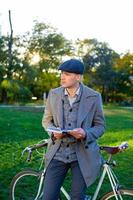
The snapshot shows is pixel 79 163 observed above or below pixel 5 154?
above

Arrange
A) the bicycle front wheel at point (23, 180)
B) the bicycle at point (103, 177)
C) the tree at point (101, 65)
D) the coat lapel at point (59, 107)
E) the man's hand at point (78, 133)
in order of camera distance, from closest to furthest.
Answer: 1. the man's hand at point (78, 133)
2. the coat lapel at point (59, 107)
3. the bicycle at point (103, 177)
4. the bicycle front wheel at point (23, 180)
5. the tree at point (101, 65)

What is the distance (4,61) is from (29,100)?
589 centimetres

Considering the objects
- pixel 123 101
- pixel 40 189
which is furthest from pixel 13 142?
pixel 123 101

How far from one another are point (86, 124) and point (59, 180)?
1.87ft

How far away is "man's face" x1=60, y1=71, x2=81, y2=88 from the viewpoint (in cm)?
429

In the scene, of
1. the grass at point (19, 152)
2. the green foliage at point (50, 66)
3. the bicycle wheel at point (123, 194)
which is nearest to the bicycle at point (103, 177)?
the bicycle wheel at point (123, 194)

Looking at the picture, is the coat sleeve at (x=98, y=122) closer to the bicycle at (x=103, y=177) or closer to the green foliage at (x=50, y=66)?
the bicycle at (x=103, y=177)

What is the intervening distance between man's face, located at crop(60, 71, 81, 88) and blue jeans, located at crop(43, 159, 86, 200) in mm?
703

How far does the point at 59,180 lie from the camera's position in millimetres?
4367

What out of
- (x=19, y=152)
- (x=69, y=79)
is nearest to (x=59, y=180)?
(x=69, y=79)

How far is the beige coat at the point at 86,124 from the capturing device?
4.28 meters

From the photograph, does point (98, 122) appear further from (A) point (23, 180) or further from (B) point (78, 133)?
(A) point (23, 180)

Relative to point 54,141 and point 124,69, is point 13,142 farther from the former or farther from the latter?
point 124,69

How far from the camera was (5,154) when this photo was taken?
1077cm
